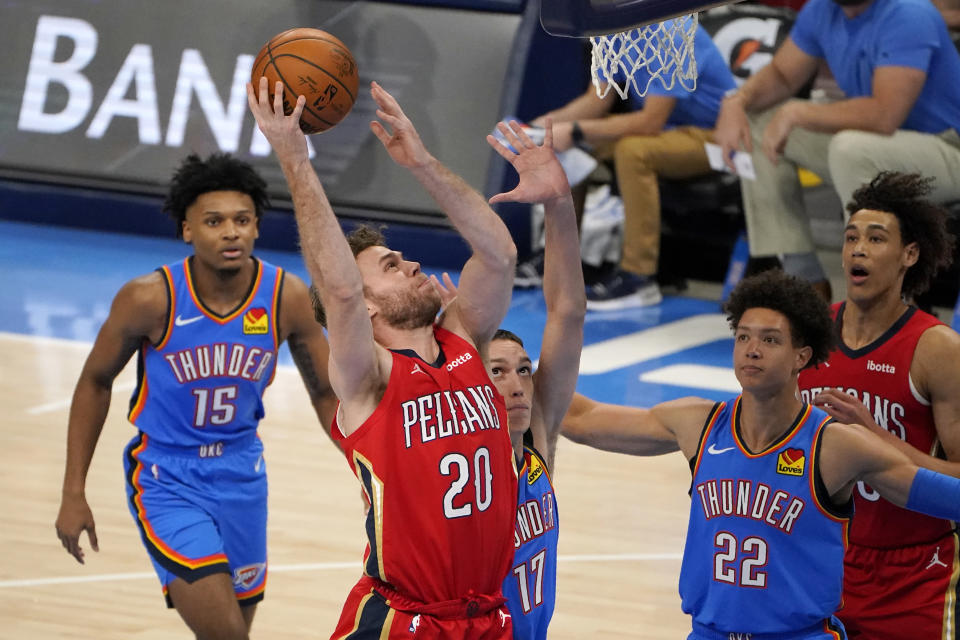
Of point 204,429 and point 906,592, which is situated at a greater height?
point 204,429

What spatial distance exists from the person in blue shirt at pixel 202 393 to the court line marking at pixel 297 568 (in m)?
1.13

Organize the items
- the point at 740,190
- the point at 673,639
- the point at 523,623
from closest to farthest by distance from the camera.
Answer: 1. the point at 523,623
2. the point at 673,639
3. the point at 740,190

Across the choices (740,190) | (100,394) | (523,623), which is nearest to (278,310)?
(100,394)

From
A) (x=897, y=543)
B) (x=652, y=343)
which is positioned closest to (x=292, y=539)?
(x=897, y=543)

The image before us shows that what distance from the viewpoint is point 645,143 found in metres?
11.2

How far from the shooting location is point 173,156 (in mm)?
12562

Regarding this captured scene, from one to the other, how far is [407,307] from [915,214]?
6.43 feet

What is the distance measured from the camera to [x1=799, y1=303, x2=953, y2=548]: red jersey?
4867 millimetres

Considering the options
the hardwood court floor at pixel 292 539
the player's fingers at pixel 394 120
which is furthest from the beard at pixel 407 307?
the hardwood court floor at pixel 292 539

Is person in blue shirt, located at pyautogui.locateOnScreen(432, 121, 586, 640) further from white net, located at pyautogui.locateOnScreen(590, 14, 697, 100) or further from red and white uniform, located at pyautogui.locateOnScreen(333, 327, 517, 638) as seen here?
white net, located at pyautogui.locateOnScreen(590, 14, 697, 100)

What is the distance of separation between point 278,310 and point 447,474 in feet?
5.94

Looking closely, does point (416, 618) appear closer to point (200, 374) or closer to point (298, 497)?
point (200, 374)

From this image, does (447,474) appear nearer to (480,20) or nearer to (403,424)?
(403,424)

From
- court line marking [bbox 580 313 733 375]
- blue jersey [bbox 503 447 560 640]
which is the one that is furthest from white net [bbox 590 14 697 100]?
court line marking [bbox 580 313 733 375]
